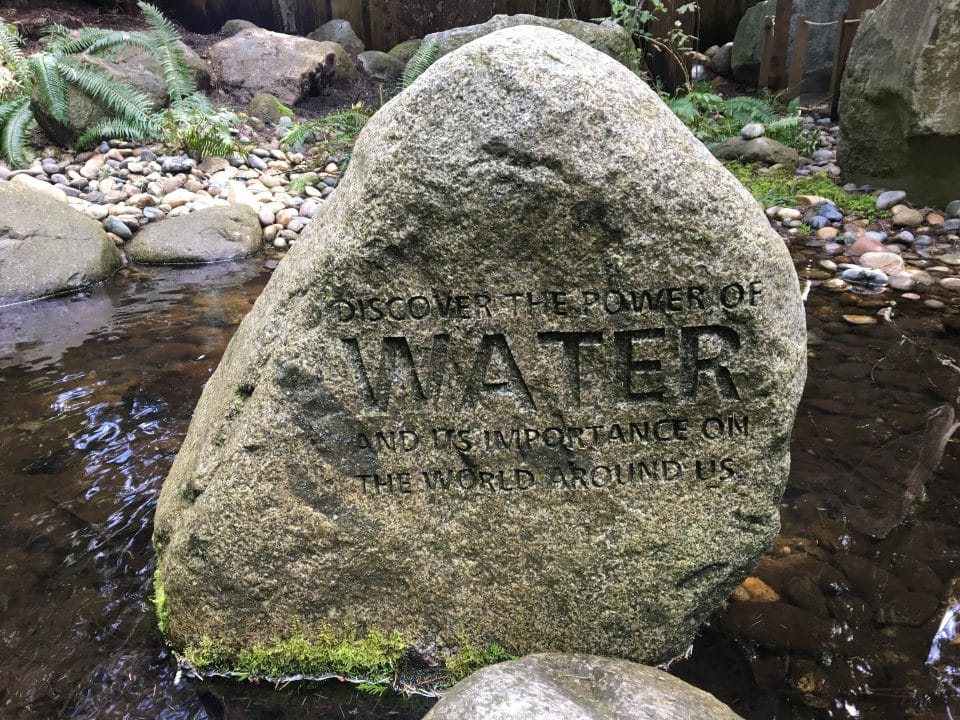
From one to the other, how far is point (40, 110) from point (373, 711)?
9193mm

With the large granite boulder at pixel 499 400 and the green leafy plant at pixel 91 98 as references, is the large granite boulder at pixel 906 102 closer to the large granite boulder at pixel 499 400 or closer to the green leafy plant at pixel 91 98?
the large granite boulder at pixel 499 400

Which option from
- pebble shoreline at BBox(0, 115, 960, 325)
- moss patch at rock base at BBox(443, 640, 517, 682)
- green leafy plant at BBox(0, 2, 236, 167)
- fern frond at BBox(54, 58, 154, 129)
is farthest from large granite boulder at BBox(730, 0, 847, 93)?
moss patch at rock base at BBox(443, 640, 517, 682)

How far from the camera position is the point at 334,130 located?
10227mm

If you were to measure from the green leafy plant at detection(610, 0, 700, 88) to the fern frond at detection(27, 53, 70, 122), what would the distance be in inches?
279

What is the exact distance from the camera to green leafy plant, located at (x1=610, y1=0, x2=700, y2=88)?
10077mm

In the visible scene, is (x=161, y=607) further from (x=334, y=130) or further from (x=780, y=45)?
(x=780, y=45)

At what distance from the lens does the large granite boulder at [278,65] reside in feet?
37.7

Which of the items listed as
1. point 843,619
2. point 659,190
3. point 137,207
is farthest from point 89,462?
point 137,207

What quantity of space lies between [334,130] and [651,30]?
4.70m

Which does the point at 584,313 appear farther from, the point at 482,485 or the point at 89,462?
the point at 89,462

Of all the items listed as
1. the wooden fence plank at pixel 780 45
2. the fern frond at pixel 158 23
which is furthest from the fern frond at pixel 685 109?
the fern frond at pixel 158 23

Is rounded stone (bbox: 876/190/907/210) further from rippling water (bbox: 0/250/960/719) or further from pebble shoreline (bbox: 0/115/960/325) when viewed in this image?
rippling water (bbox: 0/250/960/719)

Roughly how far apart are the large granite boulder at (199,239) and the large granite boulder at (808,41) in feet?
26.1

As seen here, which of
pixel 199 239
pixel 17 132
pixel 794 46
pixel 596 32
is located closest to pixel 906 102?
pixel 794 46
